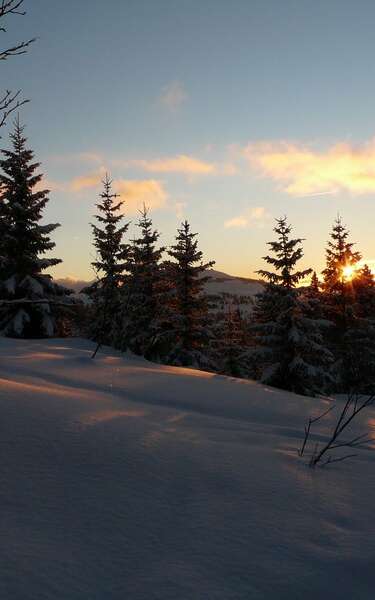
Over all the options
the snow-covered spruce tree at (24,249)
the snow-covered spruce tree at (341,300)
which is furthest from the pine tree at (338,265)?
the snow-covered spruce tree at (24,249)

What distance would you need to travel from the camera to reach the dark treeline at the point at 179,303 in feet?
67.5

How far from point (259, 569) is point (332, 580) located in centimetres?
35

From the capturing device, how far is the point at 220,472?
10.6ft

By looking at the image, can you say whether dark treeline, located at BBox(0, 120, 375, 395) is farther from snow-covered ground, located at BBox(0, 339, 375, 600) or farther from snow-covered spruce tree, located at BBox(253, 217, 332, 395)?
snow-covered ground, located at BBox(0, 339, 375, 600)

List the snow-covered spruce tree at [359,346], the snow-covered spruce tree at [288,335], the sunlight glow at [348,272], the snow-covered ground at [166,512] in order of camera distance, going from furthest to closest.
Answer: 1. the sunlight glow at [348,272]
2. the snow-covered spruce tree at [359,346]
3. the snow-covered spruce tree at [288,335]
4. the snow-covered ground at [166,512]

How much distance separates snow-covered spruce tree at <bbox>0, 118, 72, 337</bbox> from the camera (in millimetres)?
20922

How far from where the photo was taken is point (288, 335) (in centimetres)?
2011

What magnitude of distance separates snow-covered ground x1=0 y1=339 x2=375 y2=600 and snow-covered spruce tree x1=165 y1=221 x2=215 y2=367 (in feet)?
61.2

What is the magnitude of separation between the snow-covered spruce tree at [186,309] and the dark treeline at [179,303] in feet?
0.18

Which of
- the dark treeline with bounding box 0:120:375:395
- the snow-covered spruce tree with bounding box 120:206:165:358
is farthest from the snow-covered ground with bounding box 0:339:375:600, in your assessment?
the snow-covered spruce tree with bounding box 120:206:165:358

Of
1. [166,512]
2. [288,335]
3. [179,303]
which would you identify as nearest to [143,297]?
[179,303]

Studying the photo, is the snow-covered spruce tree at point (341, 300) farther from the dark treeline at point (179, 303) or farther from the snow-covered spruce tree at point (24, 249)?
the snow-covered spruce tree at point (24, 249)

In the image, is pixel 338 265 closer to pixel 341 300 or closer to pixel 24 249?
pixel 341 300

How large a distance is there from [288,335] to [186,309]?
6.11 m
